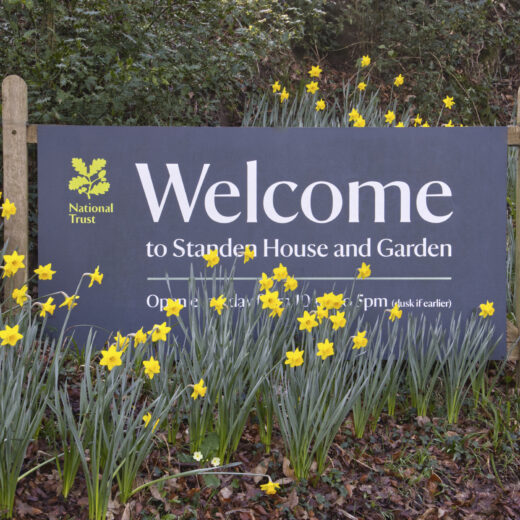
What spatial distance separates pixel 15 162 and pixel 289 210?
146 centimetres

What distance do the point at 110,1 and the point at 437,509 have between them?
10.6 feet

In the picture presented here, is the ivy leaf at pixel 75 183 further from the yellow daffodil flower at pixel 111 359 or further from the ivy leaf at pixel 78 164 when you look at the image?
the yellow daffodil flower at pixel 111 359

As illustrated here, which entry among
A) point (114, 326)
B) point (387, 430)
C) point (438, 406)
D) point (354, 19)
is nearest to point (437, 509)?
point (387, 430)

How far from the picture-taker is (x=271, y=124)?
4.45 m

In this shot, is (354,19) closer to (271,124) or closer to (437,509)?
(271,124)

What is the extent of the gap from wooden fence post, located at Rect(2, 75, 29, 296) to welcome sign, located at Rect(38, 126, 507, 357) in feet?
0.45

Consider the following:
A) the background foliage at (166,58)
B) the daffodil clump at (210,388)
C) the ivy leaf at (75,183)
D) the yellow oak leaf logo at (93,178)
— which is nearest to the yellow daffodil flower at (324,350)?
the daffodil clump at (210,388)

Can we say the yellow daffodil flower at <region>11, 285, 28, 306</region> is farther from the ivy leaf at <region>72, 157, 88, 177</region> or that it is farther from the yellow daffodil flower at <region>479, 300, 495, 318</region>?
the yellow daffodil flower at <region>479, 300, 495, 318</region>

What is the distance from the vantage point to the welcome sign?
329cm

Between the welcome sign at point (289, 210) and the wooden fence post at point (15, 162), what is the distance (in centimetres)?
14

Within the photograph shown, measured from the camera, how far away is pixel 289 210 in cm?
333

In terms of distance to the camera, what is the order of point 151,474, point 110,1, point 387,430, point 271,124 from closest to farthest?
point 151,474
point 387,430
point 110,1
point 271,124

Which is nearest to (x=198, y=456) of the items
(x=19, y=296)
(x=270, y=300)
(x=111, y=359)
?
(x=111, y=359)

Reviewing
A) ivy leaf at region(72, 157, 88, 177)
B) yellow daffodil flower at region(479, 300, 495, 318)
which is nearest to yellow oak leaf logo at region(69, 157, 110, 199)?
ivy leaf at region(72, 157, 88, 177)
